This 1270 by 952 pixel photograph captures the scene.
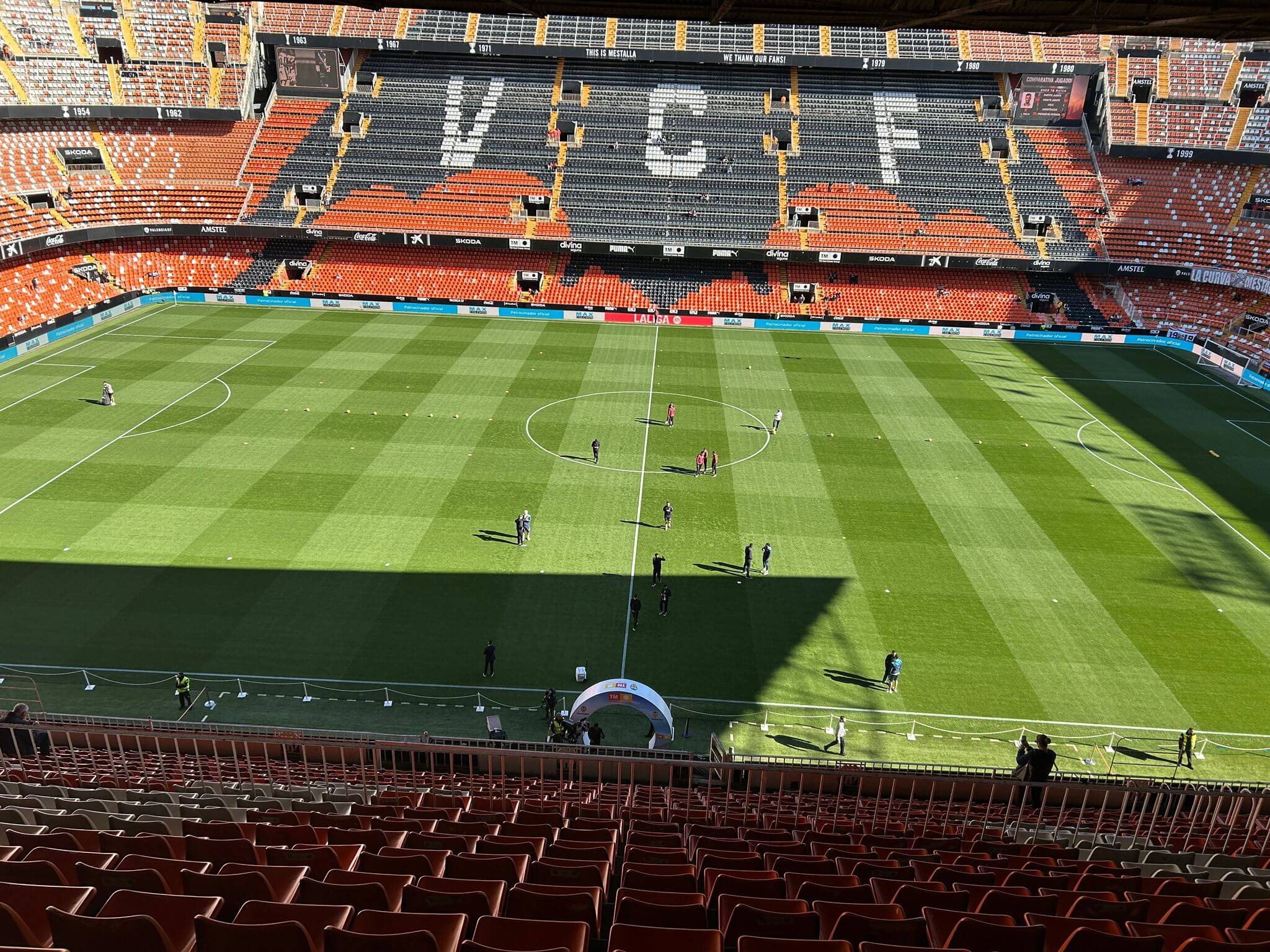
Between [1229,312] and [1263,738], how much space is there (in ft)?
148

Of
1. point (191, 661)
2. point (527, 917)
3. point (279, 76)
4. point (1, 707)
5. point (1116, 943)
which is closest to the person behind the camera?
point (1116, 943)

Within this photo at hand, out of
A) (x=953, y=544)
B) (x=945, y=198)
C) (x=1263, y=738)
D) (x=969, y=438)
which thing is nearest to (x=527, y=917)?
(x=1263, y=738)

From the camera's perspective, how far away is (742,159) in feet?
220

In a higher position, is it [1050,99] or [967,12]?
[1050,99]

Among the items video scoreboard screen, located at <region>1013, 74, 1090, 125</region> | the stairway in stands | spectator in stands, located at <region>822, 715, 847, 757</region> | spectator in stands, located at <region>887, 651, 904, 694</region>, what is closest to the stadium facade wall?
A: the stairway in stands

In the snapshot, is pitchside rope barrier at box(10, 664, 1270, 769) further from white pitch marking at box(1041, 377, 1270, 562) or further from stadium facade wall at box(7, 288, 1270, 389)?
stadium facade wall at box(7, 288, 1270, 389)

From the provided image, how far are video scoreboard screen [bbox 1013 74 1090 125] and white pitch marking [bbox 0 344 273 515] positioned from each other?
6175 centimetres

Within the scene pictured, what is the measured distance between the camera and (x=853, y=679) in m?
22.8

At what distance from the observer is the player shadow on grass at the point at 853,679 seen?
73.9 ft

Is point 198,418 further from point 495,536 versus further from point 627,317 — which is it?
point 627,317

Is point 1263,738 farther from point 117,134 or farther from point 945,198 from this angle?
point 117,134

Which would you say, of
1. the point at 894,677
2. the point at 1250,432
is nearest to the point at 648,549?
the point at 894,677

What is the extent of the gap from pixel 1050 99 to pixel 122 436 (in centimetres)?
7053

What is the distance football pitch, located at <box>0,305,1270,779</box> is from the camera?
21.8 meters
